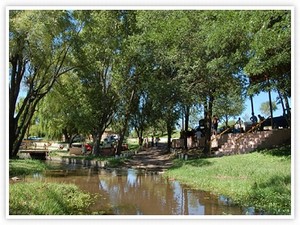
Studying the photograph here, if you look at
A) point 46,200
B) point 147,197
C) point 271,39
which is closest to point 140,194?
point 147,197

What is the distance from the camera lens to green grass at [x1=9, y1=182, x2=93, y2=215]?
272 inches

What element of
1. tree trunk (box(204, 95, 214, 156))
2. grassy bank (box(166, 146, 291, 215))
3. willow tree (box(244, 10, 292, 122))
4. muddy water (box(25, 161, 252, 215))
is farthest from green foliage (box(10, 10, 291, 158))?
muddy water (box(25, 161, 252, 215))

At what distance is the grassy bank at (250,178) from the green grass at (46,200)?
13.1 ft

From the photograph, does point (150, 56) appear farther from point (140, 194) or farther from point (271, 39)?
point (271, 39)

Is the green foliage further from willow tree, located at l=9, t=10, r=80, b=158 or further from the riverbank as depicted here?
the riverbank

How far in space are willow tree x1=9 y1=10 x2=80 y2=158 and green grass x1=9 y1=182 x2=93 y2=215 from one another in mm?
5450

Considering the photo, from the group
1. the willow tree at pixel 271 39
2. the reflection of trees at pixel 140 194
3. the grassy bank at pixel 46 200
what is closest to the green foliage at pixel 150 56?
the willow tree at pixel 271 39

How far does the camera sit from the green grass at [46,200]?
6910 mm

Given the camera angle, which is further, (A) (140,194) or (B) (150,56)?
(B) (150,56)

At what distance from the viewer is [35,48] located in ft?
46.5

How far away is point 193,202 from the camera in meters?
9.31

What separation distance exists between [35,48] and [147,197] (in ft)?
25.3
